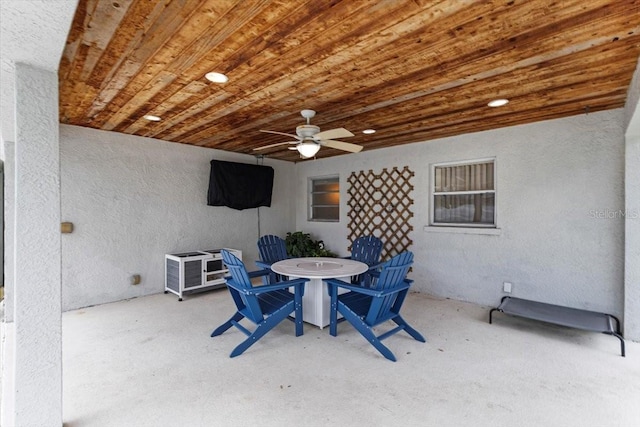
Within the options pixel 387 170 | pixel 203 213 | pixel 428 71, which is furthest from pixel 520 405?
pixel 203 213

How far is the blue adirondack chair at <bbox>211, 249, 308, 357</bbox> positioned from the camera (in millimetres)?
2594

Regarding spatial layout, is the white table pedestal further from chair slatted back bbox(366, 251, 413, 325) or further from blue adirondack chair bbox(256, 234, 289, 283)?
blue adirondack chair bbox(256, 234, 289, 283)

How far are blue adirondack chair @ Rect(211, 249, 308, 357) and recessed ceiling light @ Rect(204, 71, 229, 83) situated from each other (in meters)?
1.38

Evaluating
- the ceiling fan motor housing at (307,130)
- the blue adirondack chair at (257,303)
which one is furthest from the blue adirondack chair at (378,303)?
the ceiling fan motor housing at (307,130)

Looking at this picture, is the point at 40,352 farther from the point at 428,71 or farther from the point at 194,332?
the point at 428,71

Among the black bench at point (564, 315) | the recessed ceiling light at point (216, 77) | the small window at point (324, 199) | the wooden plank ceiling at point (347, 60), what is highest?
the wooden plank ceiling at point (347, 60)

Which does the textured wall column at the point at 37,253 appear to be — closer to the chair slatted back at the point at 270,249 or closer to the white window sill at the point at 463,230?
the chair slatted back at the point at 270,249

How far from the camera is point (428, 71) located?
7.27ft

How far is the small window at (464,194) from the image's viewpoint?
157 inches

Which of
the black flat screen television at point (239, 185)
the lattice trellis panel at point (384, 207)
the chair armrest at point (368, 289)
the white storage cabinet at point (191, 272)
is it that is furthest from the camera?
the black flat screen television at point (239, 185)

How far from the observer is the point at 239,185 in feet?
16.6

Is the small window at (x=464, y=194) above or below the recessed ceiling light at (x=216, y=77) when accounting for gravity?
below

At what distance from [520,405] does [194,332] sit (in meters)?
2.67

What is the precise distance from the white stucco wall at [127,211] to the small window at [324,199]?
1.56 metres
